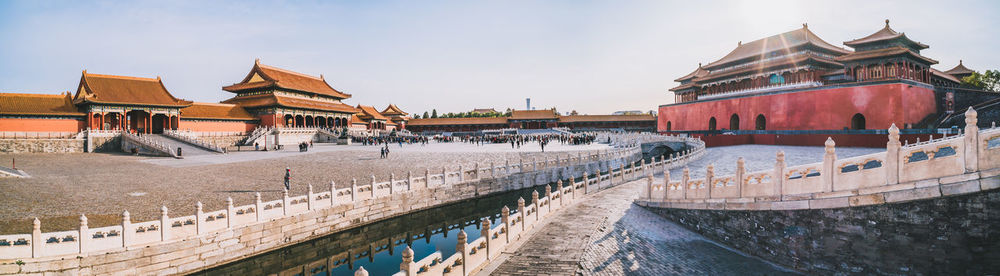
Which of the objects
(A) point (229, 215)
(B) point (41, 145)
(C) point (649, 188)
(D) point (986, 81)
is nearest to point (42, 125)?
(B) point (41, 145)

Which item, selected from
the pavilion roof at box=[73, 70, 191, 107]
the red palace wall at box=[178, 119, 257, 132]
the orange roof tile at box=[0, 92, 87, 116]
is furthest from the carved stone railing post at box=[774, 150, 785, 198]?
the red palace wall at box=[178, 119, 257, 132]

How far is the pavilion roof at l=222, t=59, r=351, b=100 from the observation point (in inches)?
1736

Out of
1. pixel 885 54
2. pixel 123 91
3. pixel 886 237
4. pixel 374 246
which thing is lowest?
pixel 374 246

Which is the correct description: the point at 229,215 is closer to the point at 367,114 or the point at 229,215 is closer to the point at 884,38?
the point at 884,38

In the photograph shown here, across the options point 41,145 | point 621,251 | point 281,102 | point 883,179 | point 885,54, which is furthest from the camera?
point 281,102

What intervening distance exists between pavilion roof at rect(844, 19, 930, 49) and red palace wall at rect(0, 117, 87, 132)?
55764 mm

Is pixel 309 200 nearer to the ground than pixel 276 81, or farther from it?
nearer to the ground

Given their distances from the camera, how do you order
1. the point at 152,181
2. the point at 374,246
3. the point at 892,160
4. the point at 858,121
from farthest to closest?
the point at 858,121 < the point at 152,181 < the point at 374,246 < the point at 892,160

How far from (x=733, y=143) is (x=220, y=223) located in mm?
36166

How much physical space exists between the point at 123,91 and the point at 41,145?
7.27 m

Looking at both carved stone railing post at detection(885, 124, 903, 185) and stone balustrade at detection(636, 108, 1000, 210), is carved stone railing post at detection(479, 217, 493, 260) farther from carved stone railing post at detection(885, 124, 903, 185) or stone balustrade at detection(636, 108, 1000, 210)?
carved stone railing post at detection(885, 124, 903, 185)

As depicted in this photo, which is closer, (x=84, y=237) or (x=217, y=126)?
(x=84, y=237)

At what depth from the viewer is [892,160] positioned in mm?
7297

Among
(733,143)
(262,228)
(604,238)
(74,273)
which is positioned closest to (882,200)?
(604,238)
